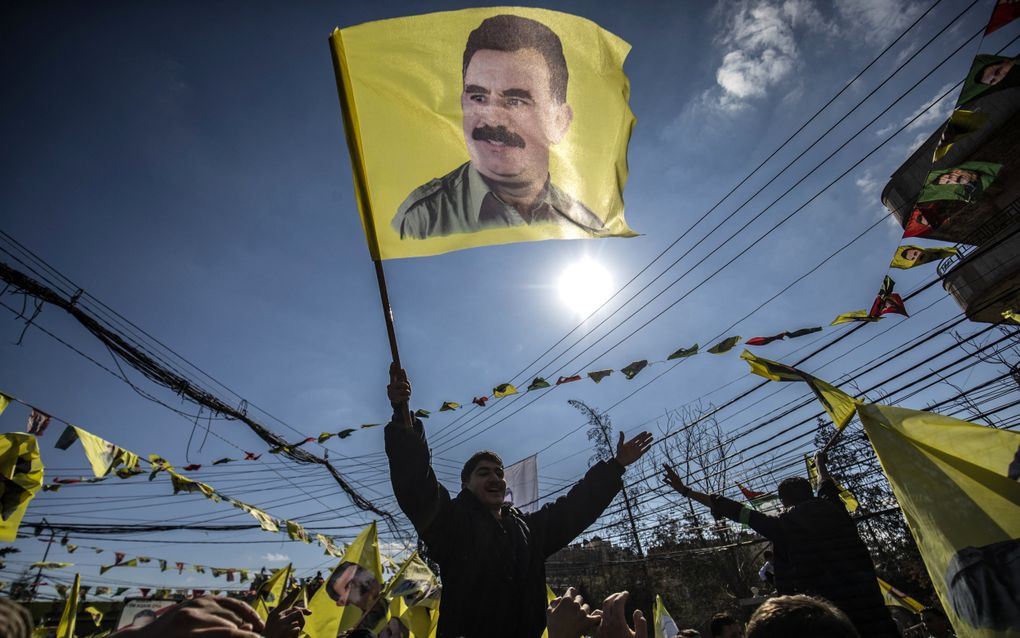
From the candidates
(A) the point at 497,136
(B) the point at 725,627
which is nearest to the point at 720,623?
(B) the point at 725,627

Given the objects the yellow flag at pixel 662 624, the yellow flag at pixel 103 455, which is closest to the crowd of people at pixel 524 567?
the yellow flag at pixel 662 624

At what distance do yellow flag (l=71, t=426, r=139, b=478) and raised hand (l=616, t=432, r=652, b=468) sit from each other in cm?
705

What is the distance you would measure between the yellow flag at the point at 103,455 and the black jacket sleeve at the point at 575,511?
6.70m

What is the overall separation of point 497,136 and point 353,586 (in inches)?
161

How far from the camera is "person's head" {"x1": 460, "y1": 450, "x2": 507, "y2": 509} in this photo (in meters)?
2.40

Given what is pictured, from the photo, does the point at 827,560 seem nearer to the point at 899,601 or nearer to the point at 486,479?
the point at 486,479

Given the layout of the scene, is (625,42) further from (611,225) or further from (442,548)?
(442,548)

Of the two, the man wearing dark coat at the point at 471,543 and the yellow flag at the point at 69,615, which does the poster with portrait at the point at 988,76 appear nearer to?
the man wearing dark coat at the point at 471,543

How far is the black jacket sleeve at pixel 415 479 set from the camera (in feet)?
6.41

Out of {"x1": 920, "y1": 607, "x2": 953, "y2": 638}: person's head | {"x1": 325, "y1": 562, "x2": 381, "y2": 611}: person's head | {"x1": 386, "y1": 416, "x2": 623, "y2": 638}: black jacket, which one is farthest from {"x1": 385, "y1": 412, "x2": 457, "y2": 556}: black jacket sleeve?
{"x1": 920, "y1": 607, "x2": 953, "y2": 638}: person's head

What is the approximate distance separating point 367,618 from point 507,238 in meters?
3.94

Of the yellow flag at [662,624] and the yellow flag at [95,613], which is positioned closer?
the yellow flag at [662,624]

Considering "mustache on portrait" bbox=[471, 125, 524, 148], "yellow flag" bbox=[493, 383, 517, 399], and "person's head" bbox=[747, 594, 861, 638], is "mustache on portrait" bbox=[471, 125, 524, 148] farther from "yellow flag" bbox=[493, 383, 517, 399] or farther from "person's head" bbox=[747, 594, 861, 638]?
"yellow flag" bbox=[493, 383, 517, 399]

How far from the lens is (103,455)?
6.42 metres
